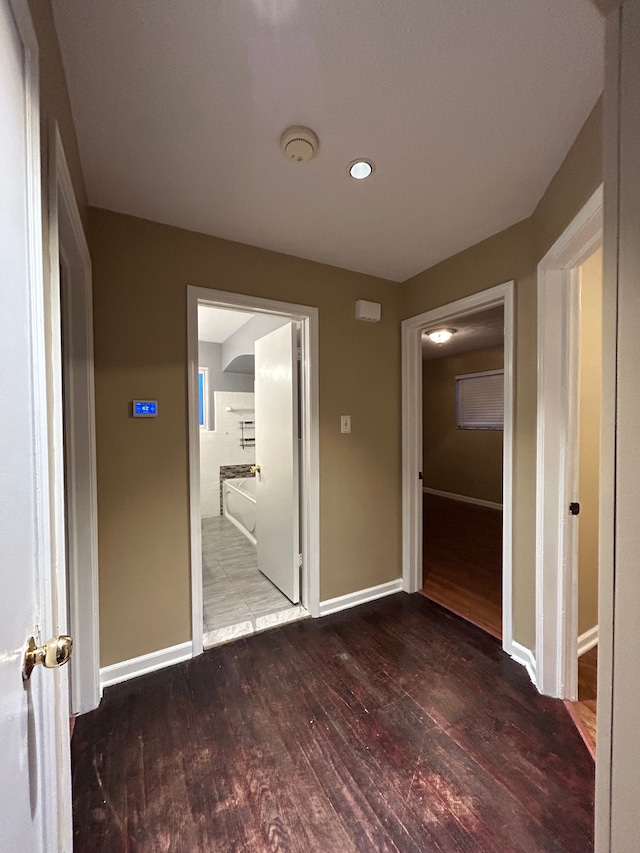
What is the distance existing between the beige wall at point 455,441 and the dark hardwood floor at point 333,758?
3.61 m

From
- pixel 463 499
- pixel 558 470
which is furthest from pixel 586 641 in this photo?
pixel 463 499

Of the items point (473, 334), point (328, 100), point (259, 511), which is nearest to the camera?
point (328, 100)

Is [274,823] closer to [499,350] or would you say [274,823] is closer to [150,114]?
[150,114]

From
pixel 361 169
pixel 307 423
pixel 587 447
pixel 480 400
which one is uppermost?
pixel 361 169

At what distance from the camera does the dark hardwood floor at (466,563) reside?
7.88ft

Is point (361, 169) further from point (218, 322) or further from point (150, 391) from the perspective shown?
point (218, 322)

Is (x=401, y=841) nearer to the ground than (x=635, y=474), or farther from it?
nearer to the ground

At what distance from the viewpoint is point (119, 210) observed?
173 centimetres

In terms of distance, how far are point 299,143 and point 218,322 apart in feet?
9.11

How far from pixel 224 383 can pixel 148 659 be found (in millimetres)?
3723

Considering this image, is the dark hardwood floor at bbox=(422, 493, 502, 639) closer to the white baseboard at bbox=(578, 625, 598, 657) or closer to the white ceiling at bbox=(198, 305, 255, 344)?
the white baseboard at bbox=(578, 625, 598, 657)

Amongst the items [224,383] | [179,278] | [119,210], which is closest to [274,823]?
[179,278]

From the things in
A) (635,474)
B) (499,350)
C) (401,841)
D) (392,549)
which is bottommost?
(401,841)

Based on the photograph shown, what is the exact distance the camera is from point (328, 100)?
3.77ft
